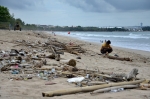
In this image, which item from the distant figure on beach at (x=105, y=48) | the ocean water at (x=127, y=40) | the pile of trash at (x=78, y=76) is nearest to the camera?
the pile of trash at (x=78, y=76)

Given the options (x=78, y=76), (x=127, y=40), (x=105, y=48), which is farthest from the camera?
(x=127, y=40)

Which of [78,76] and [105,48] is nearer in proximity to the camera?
[78,76]

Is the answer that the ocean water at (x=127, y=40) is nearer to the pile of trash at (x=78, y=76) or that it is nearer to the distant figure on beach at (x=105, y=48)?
the distant figure on beach at (x=105, y=48)

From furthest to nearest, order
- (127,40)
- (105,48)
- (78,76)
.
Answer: (127,40), (105,48), (78,76)

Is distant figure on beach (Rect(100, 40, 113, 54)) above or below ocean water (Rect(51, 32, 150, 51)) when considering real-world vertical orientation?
above

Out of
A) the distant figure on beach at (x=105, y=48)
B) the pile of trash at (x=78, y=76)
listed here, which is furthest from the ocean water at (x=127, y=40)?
the pile of trash at (x=78, y=76)

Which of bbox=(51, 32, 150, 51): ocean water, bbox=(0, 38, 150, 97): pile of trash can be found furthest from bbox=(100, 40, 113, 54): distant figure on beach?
bbox=(51, 32, 150, 51): ocean water

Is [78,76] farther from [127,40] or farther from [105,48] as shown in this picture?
[127,40]

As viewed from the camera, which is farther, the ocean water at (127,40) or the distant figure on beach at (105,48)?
the ocean water at (127,40)

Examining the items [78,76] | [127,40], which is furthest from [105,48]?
[127,40]

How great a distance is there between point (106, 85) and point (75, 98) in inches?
41.6

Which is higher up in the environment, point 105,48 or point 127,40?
point 105,48

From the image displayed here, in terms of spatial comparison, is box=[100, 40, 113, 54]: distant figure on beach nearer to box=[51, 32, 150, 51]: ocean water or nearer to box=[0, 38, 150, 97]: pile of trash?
box=[0, 38, 150, 97]: pile of trash

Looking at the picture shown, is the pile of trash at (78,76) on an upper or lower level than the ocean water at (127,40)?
upper
